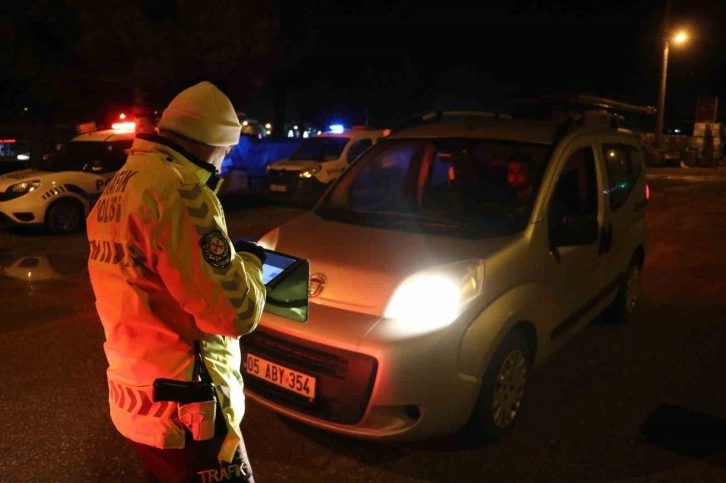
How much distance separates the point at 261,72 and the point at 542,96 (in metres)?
17.6

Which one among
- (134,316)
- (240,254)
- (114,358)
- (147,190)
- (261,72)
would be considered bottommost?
(114,358)

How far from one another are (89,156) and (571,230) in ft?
29.8

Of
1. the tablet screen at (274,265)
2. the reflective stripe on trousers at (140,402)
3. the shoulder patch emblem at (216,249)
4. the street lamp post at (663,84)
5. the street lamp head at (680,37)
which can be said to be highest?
the street lamp head at (680,37)

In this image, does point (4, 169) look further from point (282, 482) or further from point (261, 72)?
point (282, 482)

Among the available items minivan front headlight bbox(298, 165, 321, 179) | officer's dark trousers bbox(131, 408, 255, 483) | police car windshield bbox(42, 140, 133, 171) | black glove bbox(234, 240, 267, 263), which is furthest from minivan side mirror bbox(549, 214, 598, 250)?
minivan front headlight bbox(298, 165, 321, 179)

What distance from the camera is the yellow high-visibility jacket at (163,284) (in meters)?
1.71

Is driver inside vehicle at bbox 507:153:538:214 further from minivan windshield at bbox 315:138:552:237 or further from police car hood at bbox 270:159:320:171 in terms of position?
police car hood at bbox 270:159:320:171

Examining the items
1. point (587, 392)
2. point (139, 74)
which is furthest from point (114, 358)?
point (139, 74)

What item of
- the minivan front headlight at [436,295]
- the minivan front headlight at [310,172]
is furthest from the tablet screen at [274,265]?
the minivan front headlight at [310,172]

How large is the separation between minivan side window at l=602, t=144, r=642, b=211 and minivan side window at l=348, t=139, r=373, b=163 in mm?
8783

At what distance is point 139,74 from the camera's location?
18859 mm

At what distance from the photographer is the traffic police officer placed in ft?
5.61

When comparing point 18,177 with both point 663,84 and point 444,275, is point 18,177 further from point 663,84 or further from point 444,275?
point 663,84

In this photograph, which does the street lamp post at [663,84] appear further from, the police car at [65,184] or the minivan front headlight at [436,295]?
the minivan front headlight at [436,295]
